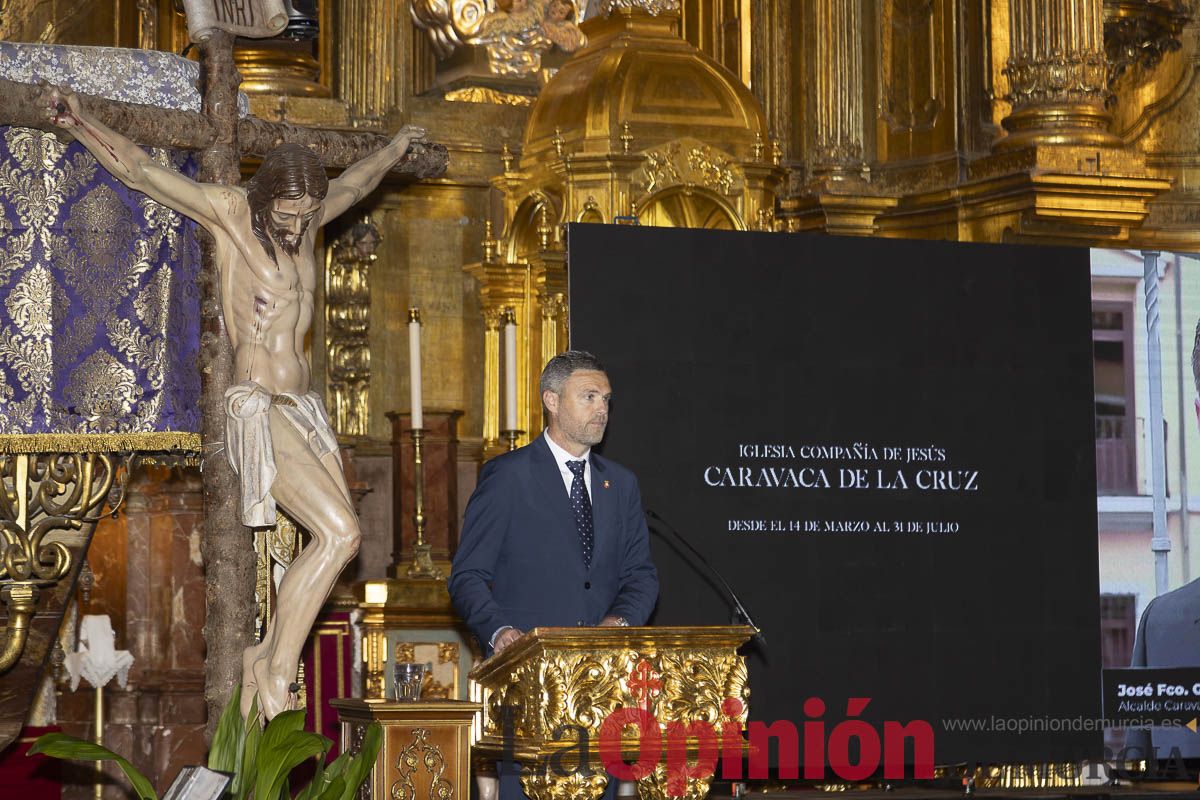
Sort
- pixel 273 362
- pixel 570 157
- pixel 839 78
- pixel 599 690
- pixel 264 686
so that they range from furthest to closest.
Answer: pixel 839 78
pixel 570 157
pixel 273 362
pixel 264 686
pixel 599 690

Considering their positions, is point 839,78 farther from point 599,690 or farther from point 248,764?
point 599,690

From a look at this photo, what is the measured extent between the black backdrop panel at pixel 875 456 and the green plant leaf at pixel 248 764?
2.79 meters

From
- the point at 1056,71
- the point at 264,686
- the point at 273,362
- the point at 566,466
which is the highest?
the point at 1056,71

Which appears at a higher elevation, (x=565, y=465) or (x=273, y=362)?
(x=273, y=362)

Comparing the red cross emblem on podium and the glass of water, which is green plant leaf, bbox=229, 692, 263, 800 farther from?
the red cross emblem on podium

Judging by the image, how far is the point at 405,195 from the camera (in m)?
10.6

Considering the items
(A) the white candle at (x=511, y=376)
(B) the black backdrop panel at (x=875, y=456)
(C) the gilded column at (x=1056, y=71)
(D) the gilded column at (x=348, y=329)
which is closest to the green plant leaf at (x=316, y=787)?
(B) the black backdrop panel at (x=875, y=456)

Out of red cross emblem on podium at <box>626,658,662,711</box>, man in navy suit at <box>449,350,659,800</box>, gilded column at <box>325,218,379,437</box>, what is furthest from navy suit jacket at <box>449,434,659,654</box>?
gilded column at <box>325,218,379,437</box>

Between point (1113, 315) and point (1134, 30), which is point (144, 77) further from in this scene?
point (1134, 30)

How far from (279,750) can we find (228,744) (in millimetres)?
192

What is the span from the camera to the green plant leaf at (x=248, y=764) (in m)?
5.80

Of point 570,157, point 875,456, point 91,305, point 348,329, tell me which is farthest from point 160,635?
point 875,456

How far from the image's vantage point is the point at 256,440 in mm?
6641

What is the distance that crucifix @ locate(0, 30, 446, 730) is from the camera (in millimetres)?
6648
